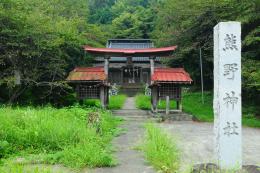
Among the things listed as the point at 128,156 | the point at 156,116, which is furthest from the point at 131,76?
the point at 128,156

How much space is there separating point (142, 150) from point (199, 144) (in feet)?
7.59

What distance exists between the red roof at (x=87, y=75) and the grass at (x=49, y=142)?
322 inches

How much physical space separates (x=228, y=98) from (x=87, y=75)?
1198 centimetres

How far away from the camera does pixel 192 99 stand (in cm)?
2611

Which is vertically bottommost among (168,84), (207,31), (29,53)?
(168,84)

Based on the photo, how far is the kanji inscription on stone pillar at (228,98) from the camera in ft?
23.6

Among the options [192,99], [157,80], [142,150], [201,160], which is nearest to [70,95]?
[157,80]

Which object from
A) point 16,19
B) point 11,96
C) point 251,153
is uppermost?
point 16,19

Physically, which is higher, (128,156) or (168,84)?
(168,84)

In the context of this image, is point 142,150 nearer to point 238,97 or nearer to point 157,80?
point 238,97

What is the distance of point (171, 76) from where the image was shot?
1820 cm

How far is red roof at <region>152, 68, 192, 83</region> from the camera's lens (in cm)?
1777

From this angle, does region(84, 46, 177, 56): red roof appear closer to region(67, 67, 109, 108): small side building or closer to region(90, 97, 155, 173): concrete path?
region(67, 67, 109, 108): small side building

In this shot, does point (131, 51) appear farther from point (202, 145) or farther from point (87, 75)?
point (202, 145)
